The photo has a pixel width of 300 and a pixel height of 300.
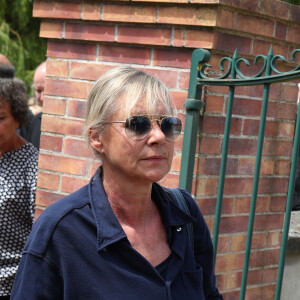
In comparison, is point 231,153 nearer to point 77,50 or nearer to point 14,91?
point 77,50

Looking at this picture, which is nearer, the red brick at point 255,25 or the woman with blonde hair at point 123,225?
the woman with blonde hair at point 123,225

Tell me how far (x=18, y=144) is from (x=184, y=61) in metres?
1.05

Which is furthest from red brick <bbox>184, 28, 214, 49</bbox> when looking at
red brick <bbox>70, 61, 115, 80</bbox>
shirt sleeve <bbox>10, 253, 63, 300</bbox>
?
shirt sleeve <bbox>10, 253, 63, 300</bbox>

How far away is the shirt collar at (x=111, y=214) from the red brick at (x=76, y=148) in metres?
1.13

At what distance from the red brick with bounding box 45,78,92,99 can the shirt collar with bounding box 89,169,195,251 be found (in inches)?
48.0

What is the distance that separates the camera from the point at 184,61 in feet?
10.1

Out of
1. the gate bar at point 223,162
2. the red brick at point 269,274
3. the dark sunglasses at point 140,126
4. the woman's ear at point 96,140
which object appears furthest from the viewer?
the red brick at point 269,274

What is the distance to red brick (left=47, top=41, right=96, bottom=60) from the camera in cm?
337

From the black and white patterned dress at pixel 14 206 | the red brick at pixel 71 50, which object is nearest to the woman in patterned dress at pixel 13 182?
the black and white patterned dress at pixel 14 206

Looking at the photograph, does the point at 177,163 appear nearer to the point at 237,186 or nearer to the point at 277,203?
the point at 237,186

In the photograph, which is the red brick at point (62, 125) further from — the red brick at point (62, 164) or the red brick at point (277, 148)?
the red brick at point (277, 148)

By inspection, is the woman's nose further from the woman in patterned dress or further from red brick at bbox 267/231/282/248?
red brick at bbox 267/231/282/248

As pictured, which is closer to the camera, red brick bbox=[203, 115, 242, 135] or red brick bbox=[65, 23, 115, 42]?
red brick bbox=[203, 115, 242, 135]

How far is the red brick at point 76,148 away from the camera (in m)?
3.34
